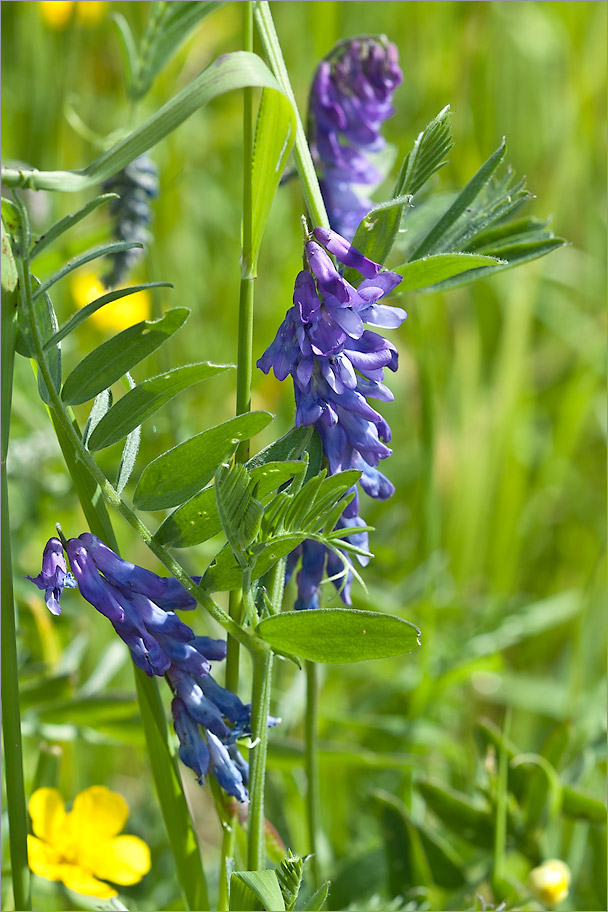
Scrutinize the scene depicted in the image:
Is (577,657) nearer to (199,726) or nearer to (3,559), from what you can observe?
(199,726)

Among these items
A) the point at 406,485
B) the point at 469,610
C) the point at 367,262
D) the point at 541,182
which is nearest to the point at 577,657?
the point at 469,610

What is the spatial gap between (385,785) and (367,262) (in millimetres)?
1027

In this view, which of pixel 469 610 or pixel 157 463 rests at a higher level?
pixel 157 463

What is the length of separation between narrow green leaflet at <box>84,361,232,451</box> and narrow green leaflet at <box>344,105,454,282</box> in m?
0.13

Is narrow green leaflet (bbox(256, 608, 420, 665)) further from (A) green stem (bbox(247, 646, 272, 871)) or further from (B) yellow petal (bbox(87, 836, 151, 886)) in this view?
(B) yellow petal (bbox(87, 836, 151, 886))

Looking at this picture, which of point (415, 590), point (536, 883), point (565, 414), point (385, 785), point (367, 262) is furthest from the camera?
point (565, 414)

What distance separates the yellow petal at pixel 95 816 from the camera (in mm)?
884

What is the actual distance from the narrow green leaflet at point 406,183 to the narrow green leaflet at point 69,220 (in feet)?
0.54

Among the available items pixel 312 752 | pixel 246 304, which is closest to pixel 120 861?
pixel 312 752

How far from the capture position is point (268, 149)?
0.62 m

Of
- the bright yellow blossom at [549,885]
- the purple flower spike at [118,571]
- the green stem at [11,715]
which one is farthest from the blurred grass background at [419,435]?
the purple flower spike at [118,571]

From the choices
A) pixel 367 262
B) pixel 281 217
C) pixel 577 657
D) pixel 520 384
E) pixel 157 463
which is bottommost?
pixel 577 657

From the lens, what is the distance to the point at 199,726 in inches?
27.1

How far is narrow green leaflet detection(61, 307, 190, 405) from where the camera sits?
0.64m
